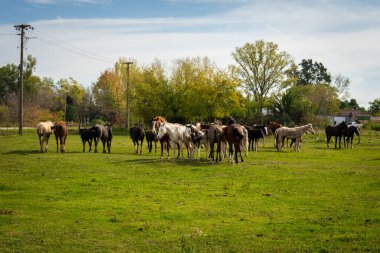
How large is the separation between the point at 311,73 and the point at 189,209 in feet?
421

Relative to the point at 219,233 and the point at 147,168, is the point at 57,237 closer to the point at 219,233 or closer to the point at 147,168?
the point at 219,233

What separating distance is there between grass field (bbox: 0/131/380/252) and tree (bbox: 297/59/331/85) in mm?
117343

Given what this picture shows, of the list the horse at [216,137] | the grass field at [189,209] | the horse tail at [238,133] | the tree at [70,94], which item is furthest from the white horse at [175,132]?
the tree at [70,94]

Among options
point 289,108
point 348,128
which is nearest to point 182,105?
point 289,108

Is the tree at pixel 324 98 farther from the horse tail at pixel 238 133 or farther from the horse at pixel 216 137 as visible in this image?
the horse tail at pixel 238 133

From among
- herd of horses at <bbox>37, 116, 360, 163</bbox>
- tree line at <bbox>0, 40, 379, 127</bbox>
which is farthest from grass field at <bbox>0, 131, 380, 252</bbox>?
tree line at <bbox>0, 40, 379, 127</bbox>

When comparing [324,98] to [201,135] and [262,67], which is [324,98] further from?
[201,135]

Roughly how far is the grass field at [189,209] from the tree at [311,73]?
117 metres

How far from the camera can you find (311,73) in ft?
434

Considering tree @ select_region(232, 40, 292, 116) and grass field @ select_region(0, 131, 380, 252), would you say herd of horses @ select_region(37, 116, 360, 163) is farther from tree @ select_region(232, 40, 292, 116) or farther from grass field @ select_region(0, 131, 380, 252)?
A: tree @ select_region(232, 40, 292, 116)

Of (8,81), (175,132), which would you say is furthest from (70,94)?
(175,132)

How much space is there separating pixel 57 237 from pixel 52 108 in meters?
95.3

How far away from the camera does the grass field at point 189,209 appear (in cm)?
891

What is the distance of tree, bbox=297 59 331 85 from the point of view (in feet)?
431
